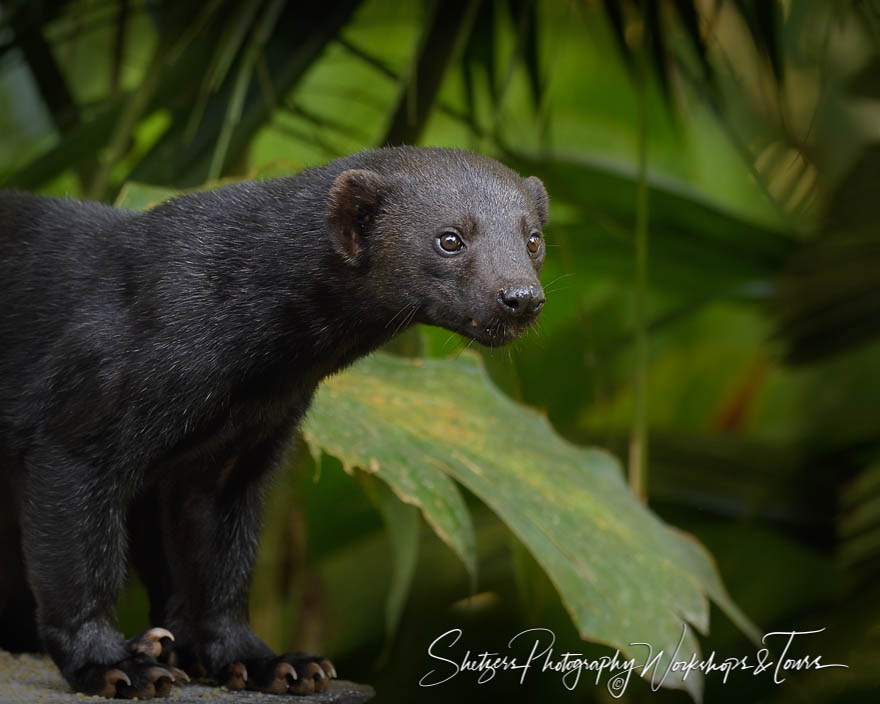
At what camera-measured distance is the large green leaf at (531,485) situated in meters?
2.04

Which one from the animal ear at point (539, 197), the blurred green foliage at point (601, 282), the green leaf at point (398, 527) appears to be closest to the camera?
the animal ear at point (539, 197)

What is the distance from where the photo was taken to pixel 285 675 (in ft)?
5.85

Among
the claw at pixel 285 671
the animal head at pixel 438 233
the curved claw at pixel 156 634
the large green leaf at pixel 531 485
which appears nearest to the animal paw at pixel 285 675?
the claw at pixel 285 671

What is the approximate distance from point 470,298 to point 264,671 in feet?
2.21

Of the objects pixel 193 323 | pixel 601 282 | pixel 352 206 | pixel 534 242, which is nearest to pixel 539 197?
pixel 534 242

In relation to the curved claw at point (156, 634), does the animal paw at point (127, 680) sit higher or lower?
lower

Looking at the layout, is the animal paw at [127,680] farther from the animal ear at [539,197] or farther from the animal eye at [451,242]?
the animal ear at [539,197]

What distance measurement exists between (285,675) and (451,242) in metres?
0.71

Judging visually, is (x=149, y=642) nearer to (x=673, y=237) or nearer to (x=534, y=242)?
(x=534, y=242)

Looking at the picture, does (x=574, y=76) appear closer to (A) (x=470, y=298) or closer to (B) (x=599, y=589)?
(B) (x=599, y=589)

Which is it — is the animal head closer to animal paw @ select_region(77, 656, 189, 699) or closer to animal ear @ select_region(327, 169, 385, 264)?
animal ear @ select_region(327, 169, 385, 264)

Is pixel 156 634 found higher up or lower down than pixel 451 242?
lower down

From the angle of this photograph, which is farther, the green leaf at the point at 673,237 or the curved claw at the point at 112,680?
the green leaf at the point at 673,237

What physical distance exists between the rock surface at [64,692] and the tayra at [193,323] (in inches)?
1.7
